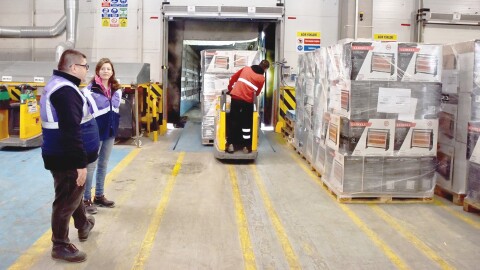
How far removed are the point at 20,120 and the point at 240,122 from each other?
427 cm

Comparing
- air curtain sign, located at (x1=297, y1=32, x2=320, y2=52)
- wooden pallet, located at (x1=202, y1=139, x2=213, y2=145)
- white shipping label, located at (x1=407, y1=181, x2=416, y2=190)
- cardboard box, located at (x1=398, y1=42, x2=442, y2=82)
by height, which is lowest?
white shipping label, located at (x1=407, y1=181, x2=416, y2=190)

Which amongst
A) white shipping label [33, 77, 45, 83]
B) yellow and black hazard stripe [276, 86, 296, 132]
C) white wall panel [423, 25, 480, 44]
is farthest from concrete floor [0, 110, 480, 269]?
white wall panel [423, 25, 480, 44]

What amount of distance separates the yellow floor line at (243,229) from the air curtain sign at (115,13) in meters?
7.26

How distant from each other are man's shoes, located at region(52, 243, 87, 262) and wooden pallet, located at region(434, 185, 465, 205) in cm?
455

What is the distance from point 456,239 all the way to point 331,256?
4.75ft

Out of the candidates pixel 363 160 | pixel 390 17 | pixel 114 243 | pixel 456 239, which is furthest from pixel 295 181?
pixel 390 17

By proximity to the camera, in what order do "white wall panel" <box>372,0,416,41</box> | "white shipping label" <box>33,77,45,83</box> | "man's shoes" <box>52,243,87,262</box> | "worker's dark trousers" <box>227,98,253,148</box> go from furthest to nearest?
"white wall panel" <box>372,0,416,41</box>, "white shipping label" <box>33,77,45,83</box>, "worker's dark trousers" <box>227,98,253,148</box>, "man's shoes" <box>52,243,87,262</box>

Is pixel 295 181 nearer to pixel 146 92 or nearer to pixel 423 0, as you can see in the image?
pixel 146 92

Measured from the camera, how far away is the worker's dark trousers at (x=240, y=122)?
782 cm

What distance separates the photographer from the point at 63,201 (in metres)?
3.62

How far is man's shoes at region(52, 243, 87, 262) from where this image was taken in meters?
3.68

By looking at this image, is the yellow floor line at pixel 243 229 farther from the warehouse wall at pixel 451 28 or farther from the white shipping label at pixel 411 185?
the warehouse wall at pixel 451 28

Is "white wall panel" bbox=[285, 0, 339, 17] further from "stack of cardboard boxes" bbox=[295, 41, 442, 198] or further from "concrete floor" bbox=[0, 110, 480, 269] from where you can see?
"stack of cardboard boxes" bbox=[295, 41, 442, 198]

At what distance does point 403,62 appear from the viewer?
18.2ft
